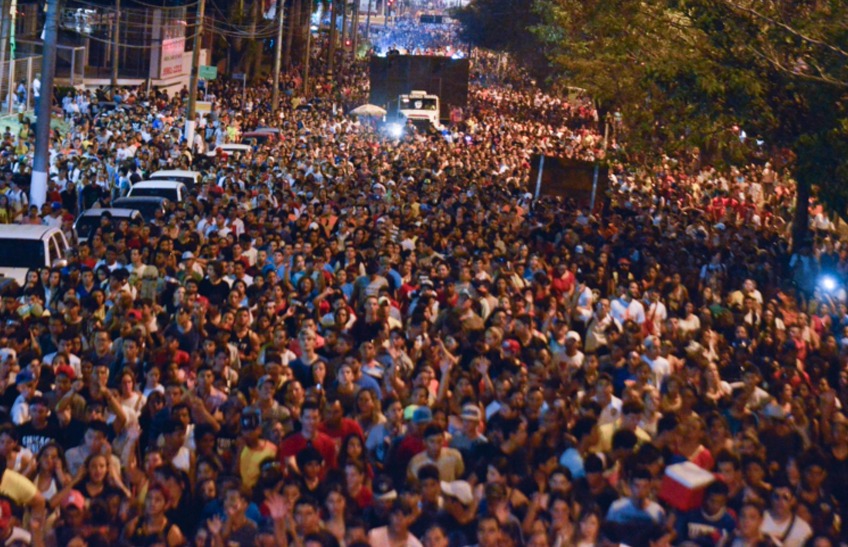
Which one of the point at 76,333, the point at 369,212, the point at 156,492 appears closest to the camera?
the point at 156,492

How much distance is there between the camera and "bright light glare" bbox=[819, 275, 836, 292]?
17250 mm

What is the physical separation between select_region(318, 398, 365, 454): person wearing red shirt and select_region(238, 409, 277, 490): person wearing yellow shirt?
1.25 ft

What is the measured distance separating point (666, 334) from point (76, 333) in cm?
536

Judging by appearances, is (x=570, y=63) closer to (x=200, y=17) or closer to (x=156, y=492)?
(x=200, y=17)

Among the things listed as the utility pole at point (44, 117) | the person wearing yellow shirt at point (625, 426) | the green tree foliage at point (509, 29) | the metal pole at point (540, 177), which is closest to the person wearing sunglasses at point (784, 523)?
the person wearing yellow shirt at point (625, 426)

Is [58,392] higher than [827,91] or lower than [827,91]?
lower

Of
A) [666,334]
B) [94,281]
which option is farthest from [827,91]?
[94,281]

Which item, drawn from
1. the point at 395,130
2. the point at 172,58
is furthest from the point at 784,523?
the point at 172,58

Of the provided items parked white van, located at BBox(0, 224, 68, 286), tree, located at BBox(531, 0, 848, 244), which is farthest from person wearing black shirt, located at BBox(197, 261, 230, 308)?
tree, located at BBox(531, 0, 848, 244)

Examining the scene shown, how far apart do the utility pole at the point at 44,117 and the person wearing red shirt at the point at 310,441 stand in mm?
13757

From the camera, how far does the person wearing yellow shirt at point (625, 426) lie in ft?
25.8

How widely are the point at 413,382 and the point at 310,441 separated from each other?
168cm

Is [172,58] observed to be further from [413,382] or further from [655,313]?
[413,382]

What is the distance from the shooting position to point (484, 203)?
2183 cm
